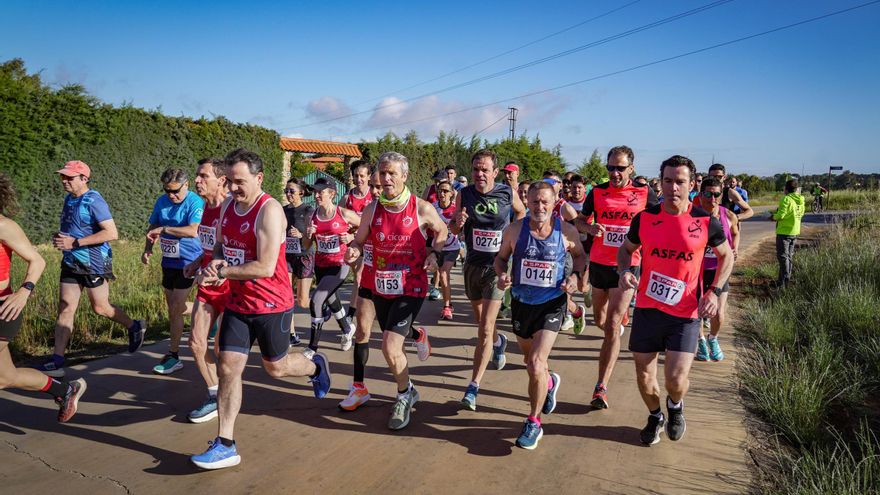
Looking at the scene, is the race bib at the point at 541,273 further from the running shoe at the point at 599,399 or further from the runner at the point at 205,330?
the runner at the point at 205,330

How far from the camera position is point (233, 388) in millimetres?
3783

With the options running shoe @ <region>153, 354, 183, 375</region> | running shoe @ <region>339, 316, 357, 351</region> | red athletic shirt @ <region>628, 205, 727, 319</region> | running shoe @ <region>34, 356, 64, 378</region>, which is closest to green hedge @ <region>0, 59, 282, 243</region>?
running shoe @ <region>34, 356, 64, 378</region>

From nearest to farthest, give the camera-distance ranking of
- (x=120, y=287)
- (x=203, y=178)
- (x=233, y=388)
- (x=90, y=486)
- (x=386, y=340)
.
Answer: (x=90, y=486), (x=233, y=388), (x=386, y=340), (x=203, y=178), (x=120, y=287)

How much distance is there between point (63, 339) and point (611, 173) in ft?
18.1

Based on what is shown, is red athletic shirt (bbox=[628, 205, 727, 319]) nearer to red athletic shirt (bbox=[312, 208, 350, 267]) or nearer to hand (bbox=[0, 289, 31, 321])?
red athletic shirt (bbox=[312, 208, 350, 267])

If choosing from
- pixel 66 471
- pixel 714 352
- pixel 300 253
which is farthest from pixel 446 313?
pixel 66 471

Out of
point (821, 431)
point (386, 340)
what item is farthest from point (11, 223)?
point (821, 431)

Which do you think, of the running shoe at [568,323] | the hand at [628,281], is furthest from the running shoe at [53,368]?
the running shoe at [568,323]

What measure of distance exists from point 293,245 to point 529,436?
377 centimetres

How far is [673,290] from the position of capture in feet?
13.3

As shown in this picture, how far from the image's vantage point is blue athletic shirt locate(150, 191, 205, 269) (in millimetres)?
5668

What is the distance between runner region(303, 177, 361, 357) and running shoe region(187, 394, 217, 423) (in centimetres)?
167

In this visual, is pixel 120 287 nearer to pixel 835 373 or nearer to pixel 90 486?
pixel 90 486

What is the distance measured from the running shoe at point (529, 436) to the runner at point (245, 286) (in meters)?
1.76
